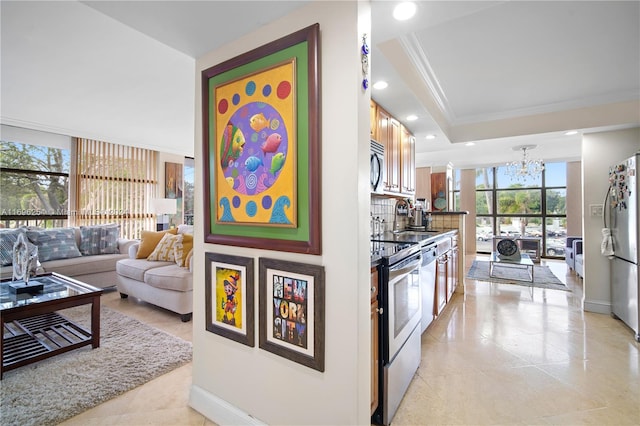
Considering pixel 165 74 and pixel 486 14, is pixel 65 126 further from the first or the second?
pixel 486 14

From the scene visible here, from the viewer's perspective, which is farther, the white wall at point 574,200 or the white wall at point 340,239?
the white wall at point 574,200

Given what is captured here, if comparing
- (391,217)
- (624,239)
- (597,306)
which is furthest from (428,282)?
(597,306)

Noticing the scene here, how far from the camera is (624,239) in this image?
299 cm

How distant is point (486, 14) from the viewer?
197 cm

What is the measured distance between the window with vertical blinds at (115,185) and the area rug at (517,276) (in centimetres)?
634

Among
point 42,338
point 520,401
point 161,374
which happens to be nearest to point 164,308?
point 42,338

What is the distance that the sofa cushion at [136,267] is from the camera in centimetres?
346

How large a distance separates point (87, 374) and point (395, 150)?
3.27 m

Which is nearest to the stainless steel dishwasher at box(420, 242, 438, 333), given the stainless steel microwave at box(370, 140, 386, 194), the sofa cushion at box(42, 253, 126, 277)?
the stainless steel microwave at box(370, 140, 386, 194)

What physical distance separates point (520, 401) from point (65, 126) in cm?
636

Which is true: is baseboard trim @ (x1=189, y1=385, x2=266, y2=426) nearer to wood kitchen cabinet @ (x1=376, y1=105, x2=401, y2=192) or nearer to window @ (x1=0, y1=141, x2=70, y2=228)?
wood kitchen cabinet @ (x1=376, y1=105, x2=401, y2=192)

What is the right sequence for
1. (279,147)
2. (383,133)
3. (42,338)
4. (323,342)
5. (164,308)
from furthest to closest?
(164,308)
(383,133)
(42,338)
(279,147)
(323,342)

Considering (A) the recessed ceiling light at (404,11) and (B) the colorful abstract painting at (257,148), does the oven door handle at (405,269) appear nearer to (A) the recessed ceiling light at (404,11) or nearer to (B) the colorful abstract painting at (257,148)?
(B) the colorful abstract painting at (257,148)

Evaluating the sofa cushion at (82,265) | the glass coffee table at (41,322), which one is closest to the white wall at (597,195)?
the glass coffee table at (41,322)
